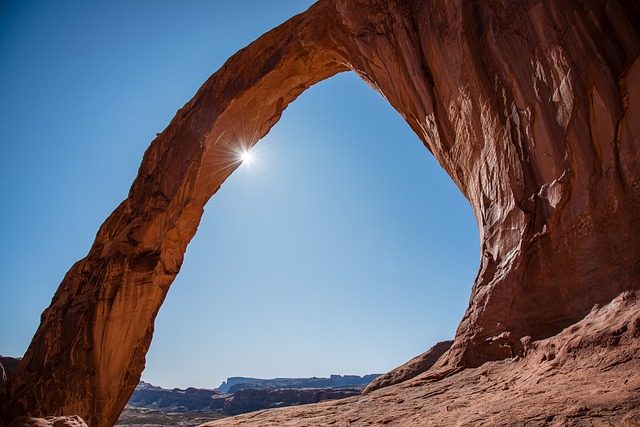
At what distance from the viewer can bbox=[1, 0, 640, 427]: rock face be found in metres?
4.73

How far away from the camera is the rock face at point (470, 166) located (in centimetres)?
473

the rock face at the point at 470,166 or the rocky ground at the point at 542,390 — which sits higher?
the rock face at the point at 470,166

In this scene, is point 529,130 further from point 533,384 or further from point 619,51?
point 533,384

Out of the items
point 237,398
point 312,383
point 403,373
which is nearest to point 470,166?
point 403,373

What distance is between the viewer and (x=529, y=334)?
4777 millimetres

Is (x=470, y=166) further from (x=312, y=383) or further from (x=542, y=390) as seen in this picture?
(x=312, y=383)

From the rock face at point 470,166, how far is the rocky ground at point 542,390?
0.11 metres

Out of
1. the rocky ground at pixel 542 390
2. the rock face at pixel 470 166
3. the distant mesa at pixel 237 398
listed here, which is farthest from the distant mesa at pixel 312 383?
the rocky ground at pixel 542 390

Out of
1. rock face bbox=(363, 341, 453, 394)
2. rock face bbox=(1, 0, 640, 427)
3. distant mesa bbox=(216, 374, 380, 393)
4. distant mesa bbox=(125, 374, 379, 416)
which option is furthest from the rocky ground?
distant mesa bbox=(216, 374, 380, 393)

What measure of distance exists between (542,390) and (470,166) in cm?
435

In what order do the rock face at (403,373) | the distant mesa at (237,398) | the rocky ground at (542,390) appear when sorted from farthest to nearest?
the distant mesa at (237,398) → the rock face at (403,373) → the rocky ground at (542,390)

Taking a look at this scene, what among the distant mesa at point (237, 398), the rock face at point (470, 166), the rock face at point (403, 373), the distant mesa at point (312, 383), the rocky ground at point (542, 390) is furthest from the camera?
the distant mesa at point (312, 383)

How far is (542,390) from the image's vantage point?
362 cm

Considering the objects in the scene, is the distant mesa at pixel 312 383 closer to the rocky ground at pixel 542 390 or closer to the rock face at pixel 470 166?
the rock face at pixel 470 166
